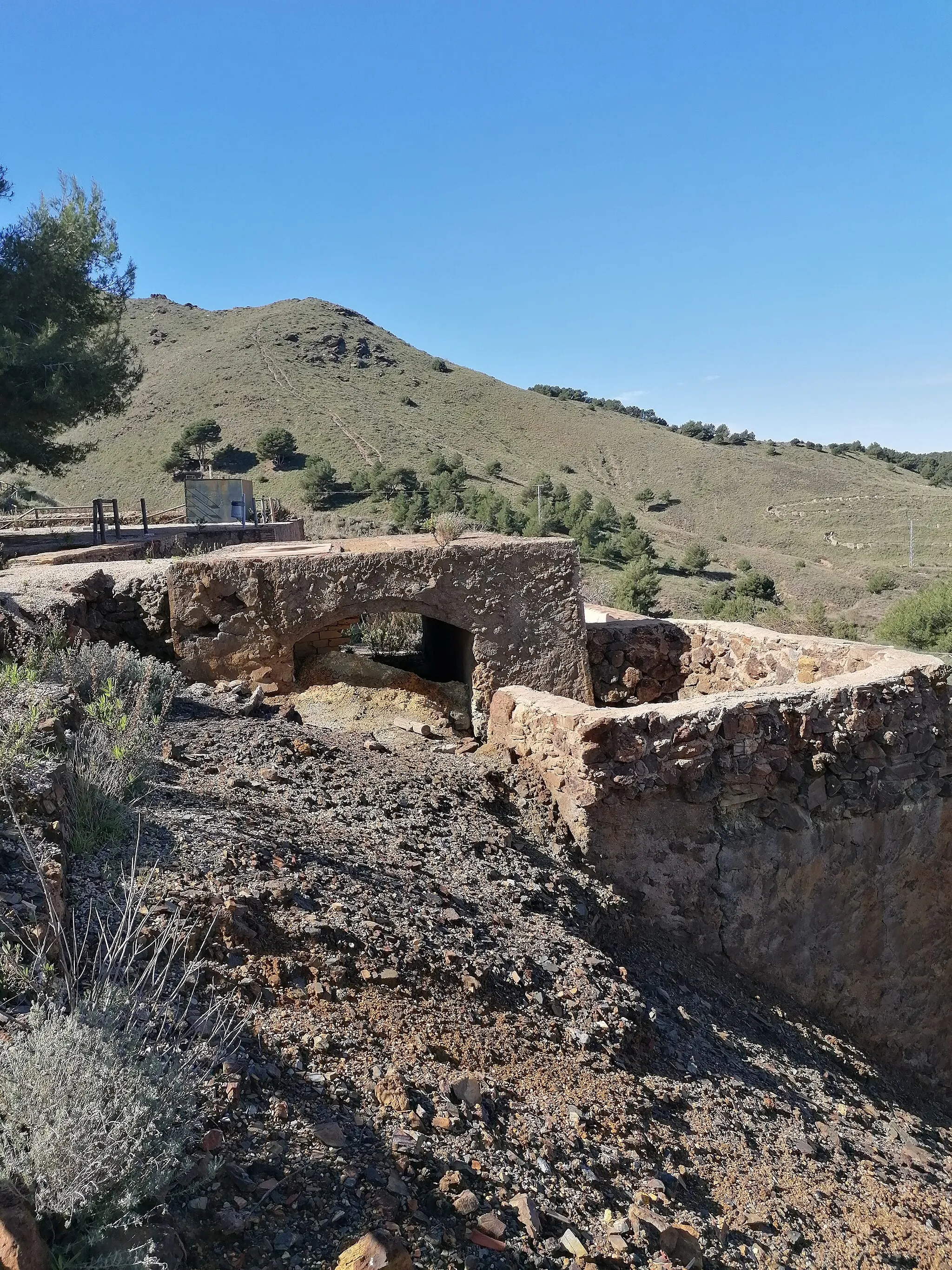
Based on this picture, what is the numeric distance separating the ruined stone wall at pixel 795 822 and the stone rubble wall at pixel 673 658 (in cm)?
145

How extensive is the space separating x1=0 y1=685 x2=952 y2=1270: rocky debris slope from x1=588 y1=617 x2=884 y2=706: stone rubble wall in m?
2.79

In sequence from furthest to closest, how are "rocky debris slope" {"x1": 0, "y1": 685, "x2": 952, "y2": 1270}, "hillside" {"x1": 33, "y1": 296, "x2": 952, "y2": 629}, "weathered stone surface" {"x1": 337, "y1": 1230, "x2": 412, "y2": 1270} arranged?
1. "hillside" {"x1": 33, "y1": 296, "x2": 952, "y2": 629}
2. "rocky debris slope" {"x1": 0, "y1": 685, "x2": 952, "y2": 1270}
3. "weathered stone surface" {"x1": 337, "y1": 1230, "x2": 412, "y2": 1270}

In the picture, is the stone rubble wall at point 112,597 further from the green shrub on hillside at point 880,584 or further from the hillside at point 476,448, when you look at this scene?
the green shrub on hillside at point 880,584

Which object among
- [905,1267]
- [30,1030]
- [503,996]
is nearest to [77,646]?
[503,996]

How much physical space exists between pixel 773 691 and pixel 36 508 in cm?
1796

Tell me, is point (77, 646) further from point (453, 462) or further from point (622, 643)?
point (453, 462)

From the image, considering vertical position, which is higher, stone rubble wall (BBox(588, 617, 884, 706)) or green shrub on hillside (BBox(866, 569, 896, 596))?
stone rubble wall (BBox(588, 617, 884, 706))

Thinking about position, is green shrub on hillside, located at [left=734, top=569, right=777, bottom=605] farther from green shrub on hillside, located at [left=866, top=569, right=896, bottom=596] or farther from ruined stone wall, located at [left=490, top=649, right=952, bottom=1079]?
ruined stone wall, located at [left=490, top=649, right=952, bottom=1079]

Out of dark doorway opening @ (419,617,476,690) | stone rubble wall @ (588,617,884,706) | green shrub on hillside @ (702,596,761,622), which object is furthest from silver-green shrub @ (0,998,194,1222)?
green shrub on hillside @ (702,596,761,622)

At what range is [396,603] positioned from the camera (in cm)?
728

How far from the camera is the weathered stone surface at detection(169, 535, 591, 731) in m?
7.06

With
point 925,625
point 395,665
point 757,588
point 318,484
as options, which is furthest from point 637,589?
point 395,665

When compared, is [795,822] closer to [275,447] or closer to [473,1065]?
[473,1065]

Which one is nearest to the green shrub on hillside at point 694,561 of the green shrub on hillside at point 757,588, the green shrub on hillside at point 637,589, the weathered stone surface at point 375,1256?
the green shrub on hillside at point 757,588
